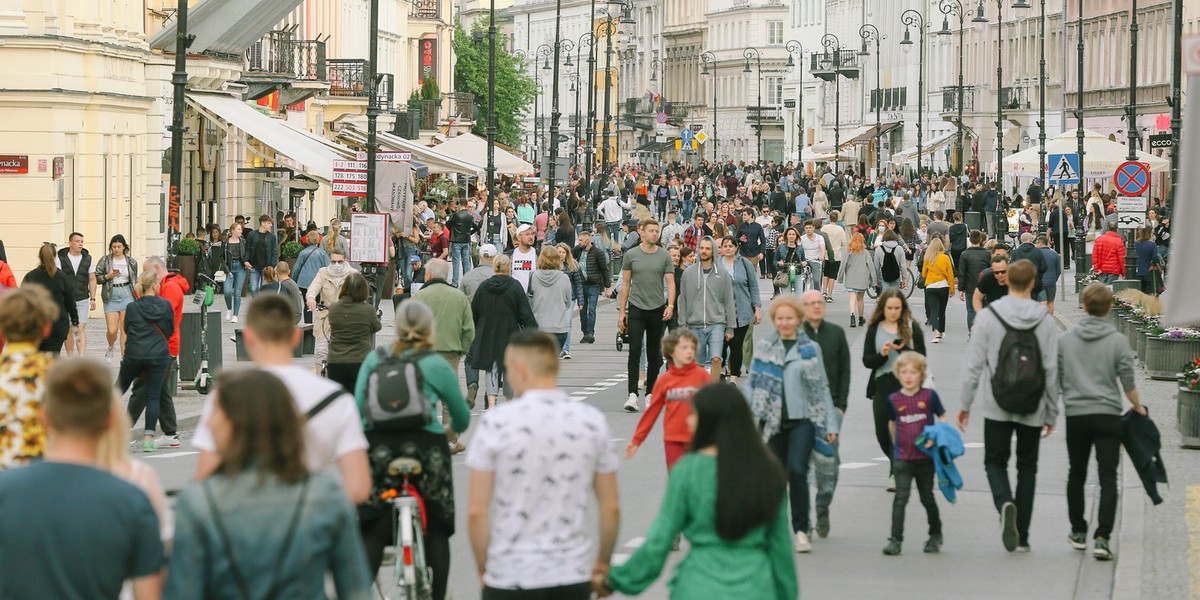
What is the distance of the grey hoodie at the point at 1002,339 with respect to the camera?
13.1 meters

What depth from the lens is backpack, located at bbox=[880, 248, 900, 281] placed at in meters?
32.7

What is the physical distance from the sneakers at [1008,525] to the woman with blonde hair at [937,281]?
Answer: 697 inches

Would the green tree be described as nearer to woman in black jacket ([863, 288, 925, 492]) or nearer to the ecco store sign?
the ecco store sign

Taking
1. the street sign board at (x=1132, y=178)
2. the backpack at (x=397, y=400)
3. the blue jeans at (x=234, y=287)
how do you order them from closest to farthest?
1. the backpack at (x=397, y=400)
2. the blue jeans at (x=234, y=287)
3. the street sign board at (x=1132, y=178)

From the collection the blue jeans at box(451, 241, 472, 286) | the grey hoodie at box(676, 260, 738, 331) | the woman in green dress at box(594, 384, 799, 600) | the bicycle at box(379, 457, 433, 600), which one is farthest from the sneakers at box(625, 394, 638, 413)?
the blue jeans at box(451, 241, 472, 286)

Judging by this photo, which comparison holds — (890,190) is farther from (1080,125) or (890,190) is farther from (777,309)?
(777,309)

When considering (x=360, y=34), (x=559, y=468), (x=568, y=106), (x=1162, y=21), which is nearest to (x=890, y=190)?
(x=1162, y=21)

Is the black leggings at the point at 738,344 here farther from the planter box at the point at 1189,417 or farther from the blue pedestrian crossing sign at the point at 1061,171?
the blue pedestrian crossing sign at the point at 1061,171

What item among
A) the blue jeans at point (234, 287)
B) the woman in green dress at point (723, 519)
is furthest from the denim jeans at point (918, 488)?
the blue jeans at point (234, 287)

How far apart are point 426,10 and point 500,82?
3347 centimetres

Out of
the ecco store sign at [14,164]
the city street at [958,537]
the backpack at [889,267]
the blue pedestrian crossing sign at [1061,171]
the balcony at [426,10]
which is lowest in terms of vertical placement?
the city street at [958,537]

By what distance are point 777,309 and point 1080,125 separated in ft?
134

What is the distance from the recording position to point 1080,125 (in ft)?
172

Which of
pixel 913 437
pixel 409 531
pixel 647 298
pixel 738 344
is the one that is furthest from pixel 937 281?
pixel 409 531
